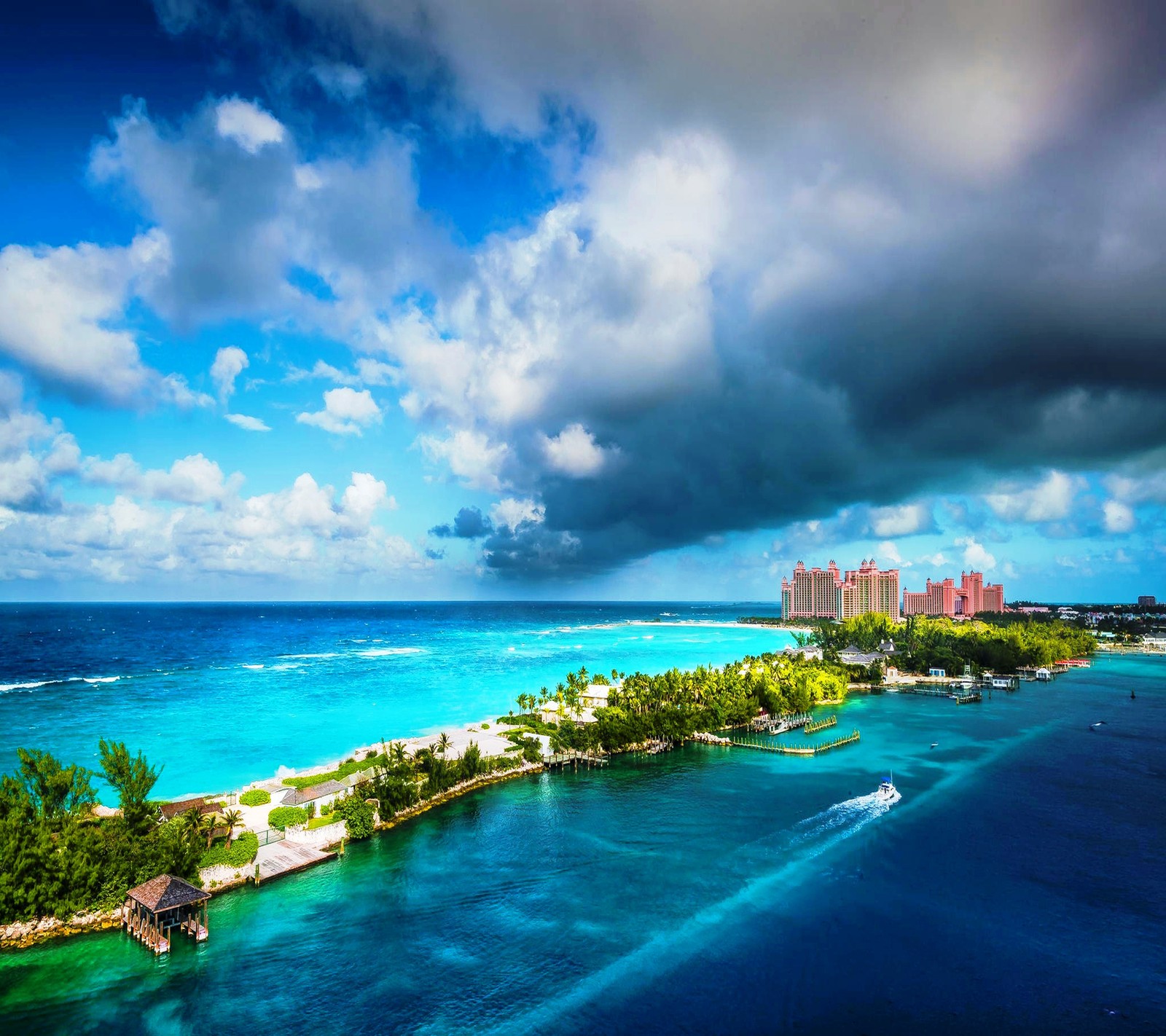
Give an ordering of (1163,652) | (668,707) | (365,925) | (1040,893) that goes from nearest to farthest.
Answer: (365,925)
(1040,893)
(668,707)
(1163,652)

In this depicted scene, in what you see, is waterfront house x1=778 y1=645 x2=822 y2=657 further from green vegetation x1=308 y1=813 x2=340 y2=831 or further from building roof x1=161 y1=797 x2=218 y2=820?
building roof x1=161 y1=797 x2=218 y2=820

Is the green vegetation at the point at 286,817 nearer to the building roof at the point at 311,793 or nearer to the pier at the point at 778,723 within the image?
the building roof at the point at 311,793

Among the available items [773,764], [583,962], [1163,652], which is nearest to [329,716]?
[773,764]

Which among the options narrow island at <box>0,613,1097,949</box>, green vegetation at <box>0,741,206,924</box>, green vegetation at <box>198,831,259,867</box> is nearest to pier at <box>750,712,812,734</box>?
narrow island at <box>0,613,1097,949</box>

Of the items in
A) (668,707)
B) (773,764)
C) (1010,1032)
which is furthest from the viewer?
(668,707)

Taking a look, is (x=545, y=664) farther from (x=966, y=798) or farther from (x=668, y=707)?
(x=966, y=798)

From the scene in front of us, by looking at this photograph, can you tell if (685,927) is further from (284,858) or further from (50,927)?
(50,927)

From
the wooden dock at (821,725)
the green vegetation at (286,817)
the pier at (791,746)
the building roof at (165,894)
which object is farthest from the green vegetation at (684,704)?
the building roof at (165,894)
